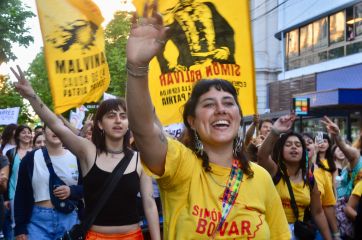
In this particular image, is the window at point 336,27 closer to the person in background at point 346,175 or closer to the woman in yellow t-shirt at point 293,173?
the person in background at point 346,175

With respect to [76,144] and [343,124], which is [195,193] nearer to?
[76,144]

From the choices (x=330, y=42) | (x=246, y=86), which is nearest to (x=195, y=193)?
(x=246, y=86)

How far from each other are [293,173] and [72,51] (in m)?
2.69

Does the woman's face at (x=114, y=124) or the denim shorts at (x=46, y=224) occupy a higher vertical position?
the woman's face at (x=114, y=124)

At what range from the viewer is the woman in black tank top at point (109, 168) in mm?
4188

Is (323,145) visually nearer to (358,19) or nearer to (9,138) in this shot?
(9,138)

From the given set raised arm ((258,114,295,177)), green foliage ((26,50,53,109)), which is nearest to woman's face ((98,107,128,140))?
raised arm ((258,114,295,177))

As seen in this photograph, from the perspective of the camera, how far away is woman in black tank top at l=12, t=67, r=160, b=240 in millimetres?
4188

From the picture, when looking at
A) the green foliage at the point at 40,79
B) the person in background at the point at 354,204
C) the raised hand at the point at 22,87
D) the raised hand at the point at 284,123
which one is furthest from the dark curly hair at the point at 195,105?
the green foliage at the point at 40,79

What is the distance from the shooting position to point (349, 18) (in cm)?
2133

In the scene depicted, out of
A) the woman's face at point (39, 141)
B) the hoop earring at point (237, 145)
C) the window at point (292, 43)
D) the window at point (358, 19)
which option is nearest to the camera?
the hoop earring at point (237, 145)

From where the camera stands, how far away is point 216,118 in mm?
2686

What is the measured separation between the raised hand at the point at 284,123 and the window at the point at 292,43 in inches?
873

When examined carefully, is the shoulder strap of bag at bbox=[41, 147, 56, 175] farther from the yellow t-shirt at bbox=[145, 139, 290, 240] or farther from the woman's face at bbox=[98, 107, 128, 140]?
the yellow t-shirt at bbox=[145, 139, 290, 240]
